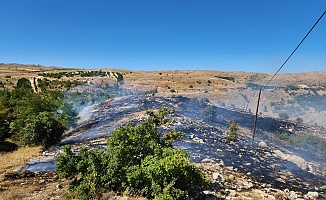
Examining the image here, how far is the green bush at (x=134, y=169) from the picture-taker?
6926 millimetres

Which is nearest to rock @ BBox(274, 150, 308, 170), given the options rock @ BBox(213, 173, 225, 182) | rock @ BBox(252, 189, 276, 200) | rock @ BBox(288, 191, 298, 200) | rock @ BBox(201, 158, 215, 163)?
rock @ BBox(288, 191, 298, 200)

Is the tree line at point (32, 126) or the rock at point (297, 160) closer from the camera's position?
the rock at point (297, 160)

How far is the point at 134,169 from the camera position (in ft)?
24.3

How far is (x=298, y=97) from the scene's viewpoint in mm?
46344

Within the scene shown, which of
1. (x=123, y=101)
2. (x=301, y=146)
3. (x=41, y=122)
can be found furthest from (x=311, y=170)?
(x=123, y=101)

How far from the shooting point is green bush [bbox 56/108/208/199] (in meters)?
6.93

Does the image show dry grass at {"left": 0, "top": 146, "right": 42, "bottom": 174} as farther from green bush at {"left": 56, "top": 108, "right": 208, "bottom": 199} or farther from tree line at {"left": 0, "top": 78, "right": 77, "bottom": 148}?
green bush at {"left": 56, "top": 108, "right": 208, "bottom": 199}

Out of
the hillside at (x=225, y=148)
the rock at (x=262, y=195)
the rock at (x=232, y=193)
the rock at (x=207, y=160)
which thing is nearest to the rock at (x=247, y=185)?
the hillside at (x=225, y=148)

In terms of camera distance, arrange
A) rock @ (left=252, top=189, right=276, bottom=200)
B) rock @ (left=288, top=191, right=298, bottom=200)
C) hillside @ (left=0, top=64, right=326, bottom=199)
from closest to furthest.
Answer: rock @ (left=252, top=189, right=276, bottom=200) → rock @ (left=288, top=191, right=298, bottom=200) → hillside @ (left=0, top=64, right=326, bottom=199)

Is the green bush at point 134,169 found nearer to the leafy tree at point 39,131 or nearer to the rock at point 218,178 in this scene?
the rock at point 218,178

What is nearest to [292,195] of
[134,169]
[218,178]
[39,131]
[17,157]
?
[218,178]

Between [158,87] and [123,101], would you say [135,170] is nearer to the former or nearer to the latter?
[123,101]

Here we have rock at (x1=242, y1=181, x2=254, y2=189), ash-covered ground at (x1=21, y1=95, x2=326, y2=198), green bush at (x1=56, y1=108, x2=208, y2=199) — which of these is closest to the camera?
green bush at (x1=56, y1=108, x2=208, y2=199)

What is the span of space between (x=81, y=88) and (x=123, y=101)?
537 inches
